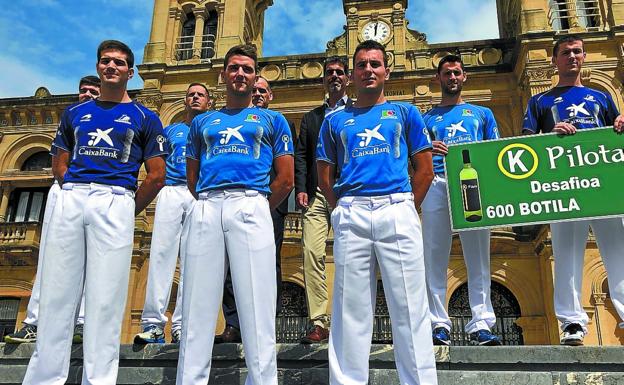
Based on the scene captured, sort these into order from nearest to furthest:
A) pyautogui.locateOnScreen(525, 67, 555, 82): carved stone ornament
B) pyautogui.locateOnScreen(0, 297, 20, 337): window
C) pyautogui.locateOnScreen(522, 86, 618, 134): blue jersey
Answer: pyautogui.locateOnScreen(522, 86, 618, 134): blue jersey
pyautogui.locateOnScreen(525, 67, 555, 82): carved stone ornament
pyautogui.locateOnScreen(0, 297, 20, 337): window

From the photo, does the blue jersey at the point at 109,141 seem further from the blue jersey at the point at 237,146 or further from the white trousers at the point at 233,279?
the white trousers at the point at 233,279

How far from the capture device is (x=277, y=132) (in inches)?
149

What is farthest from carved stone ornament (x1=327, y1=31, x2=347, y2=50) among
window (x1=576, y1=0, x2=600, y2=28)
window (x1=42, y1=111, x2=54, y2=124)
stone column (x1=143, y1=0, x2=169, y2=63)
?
window (x1=42, y1=111, x2=54, y2=124)

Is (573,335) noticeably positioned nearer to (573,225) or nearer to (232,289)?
(573,225)

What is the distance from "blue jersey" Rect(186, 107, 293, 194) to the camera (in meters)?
3.48

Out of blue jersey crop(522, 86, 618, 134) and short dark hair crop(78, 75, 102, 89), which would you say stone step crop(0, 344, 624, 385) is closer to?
blue jersey crop(522, 86, 618, 134)

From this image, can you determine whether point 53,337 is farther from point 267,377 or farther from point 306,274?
point 306,274

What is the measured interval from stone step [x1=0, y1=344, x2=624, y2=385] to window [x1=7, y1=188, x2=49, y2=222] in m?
16.0

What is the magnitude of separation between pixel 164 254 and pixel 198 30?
1540 cm

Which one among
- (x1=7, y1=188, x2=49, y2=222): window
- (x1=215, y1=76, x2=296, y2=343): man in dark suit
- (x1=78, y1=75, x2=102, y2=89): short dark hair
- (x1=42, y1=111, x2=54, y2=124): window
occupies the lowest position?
(x1=215, y1=76, x2=296, y2=343): man in dark suit

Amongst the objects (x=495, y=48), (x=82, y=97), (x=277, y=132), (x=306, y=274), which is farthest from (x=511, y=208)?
(x=495, y=48)

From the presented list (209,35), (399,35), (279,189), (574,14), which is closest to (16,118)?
(209,35)

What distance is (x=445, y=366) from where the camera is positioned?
3.75 metres

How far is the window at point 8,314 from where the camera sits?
16406mm
